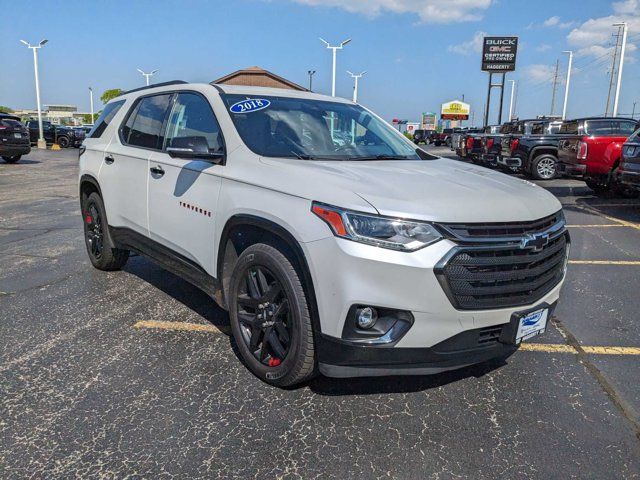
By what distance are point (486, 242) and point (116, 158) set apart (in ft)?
11.6

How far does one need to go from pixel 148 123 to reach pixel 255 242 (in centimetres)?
198

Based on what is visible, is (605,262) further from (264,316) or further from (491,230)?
(264,316)

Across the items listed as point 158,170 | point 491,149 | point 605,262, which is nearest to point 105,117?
point 158,170

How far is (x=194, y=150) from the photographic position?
3.31 metres

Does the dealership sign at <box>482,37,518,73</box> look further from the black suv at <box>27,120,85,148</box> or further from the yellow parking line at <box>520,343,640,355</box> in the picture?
the yellow parking line at <box>520,343,640,355</box>

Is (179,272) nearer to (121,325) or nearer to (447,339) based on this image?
(121,325)

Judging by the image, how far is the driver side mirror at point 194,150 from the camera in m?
3.31

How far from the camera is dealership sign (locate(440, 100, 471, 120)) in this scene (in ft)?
297

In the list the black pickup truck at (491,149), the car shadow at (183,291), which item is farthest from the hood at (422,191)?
the black pickup truck at (491,149)

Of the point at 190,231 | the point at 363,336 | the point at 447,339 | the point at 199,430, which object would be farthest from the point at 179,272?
the point at 447,339

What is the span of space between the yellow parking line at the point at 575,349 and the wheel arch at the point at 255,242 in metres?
1.94

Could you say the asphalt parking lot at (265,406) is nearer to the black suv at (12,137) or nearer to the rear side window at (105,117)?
the rear side window at (105,117)

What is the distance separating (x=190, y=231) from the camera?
367cm

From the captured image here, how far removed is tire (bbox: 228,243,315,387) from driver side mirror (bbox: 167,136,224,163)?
704 mm
